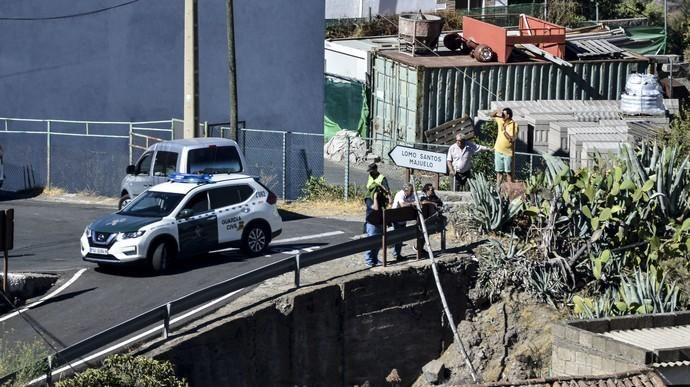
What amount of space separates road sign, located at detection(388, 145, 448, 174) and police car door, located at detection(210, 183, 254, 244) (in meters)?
2.59

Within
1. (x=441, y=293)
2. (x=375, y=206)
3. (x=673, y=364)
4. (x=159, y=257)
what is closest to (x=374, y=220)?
(x=375, y=206)

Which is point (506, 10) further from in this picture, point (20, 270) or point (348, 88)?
point (20, 270)

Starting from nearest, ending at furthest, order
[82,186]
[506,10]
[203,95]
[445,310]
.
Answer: [445,310] → [82,186] → [203,95] → [506,10]

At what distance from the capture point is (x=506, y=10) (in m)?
48.6

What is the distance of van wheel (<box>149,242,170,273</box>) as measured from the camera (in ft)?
64.0

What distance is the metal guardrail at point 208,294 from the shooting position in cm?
1488

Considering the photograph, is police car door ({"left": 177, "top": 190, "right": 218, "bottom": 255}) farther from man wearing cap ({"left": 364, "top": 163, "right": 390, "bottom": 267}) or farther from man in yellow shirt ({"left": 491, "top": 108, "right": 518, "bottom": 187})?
man in yellow shirt ({"left": 491, "top": 108, "right": 518, "bottom": 187})

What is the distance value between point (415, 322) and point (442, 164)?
248 centimetres

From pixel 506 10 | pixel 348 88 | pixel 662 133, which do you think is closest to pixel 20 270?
pixel 662 133

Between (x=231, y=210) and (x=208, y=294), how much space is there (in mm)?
3892

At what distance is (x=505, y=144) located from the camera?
23.5 metres

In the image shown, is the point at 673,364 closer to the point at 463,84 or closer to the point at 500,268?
the point at 500,268

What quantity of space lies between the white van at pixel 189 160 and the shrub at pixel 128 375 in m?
7.86

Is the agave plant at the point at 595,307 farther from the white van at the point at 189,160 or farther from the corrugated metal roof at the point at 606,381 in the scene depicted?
the white van at the point at 189,160
